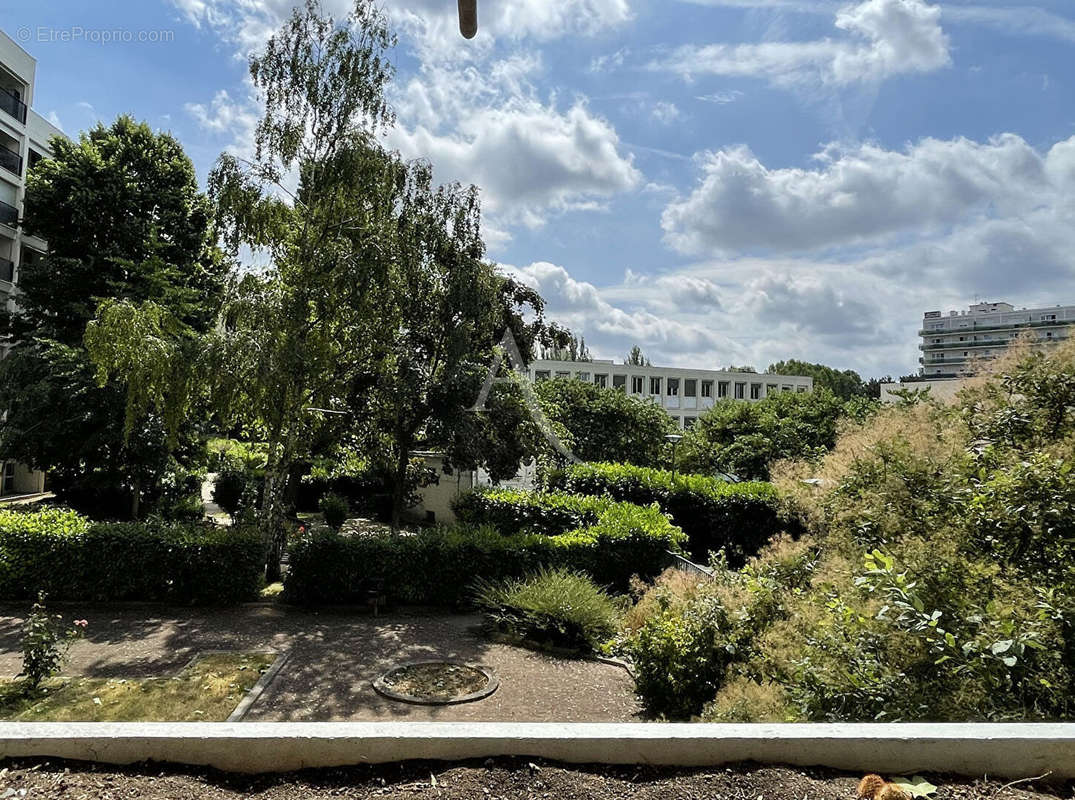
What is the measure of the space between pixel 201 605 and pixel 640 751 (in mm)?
9918

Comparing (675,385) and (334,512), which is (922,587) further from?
(675,385)

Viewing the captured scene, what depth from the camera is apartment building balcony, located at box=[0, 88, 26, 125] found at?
23703 mm

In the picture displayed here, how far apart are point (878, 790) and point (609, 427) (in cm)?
2590

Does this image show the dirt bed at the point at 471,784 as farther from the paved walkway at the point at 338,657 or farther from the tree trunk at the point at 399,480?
the tree trunk at the point at 399,480

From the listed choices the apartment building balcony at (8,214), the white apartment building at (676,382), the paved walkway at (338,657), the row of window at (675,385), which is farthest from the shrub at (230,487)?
the row of window at (675,385)

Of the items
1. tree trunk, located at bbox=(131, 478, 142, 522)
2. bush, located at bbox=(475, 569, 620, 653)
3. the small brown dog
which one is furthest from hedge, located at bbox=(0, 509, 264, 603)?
the small brown dog

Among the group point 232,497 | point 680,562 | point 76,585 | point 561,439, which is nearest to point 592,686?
point 680,562

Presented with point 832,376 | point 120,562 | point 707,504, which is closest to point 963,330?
point 832,376

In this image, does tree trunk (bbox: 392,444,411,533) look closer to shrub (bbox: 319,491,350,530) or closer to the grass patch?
shrub (bbox: 319,491,350,530)

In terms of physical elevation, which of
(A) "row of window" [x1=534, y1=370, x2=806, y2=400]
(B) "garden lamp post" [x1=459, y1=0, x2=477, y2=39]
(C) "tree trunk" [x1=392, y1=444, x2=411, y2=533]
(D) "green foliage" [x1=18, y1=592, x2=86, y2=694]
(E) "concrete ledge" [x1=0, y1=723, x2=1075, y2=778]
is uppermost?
(A) "row of window" [x1=534, y1=370, x2=806, y2=400]

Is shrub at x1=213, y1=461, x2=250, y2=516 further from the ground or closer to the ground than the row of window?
closer to the ground

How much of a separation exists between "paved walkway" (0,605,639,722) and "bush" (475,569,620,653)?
1.08 feet

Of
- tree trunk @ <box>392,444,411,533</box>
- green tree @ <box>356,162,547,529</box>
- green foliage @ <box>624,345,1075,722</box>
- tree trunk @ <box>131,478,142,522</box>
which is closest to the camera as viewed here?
green foliage @ <box>624,345,1075,722</box>

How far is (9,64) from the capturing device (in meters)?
23.9
